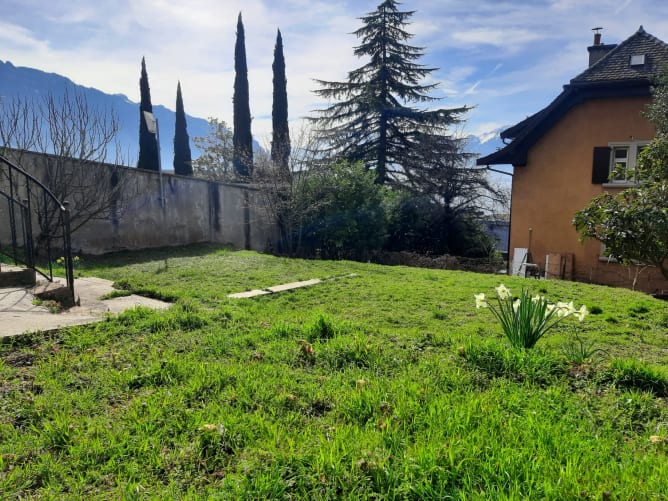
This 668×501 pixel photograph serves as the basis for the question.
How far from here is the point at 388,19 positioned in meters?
19.0

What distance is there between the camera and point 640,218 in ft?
16.4

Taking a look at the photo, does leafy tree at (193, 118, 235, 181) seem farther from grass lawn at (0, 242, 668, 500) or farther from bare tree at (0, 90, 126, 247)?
grass lawn at (0, 242, 668, 500)

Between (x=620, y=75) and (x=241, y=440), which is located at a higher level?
(x=620, y=75)

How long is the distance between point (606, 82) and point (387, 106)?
1037cm

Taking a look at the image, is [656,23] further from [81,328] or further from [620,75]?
[81,328]

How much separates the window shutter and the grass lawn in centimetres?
862

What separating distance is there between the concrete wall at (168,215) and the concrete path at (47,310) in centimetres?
586

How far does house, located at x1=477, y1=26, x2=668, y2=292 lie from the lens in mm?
10641

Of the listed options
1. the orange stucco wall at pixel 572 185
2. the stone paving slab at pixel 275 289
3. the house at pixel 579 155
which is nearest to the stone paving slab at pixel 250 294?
the stone paving slab at pixel 275 289

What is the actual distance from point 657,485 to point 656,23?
14.0 metres

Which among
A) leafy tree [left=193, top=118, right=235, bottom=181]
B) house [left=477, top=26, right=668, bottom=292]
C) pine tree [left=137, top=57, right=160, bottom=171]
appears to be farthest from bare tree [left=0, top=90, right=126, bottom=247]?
leafy tree [left=193, top=118, right=235, bottom=181]

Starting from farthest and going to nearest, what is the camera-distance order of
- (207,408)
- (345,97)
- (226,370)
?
(345,97)
(226,370)
(207,408)

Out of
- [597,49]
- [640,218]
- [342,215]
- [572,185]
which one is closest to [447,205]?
[572,185]

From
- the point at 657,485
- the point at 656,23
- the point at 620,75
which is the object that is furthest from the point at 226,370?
the point at 656,23
